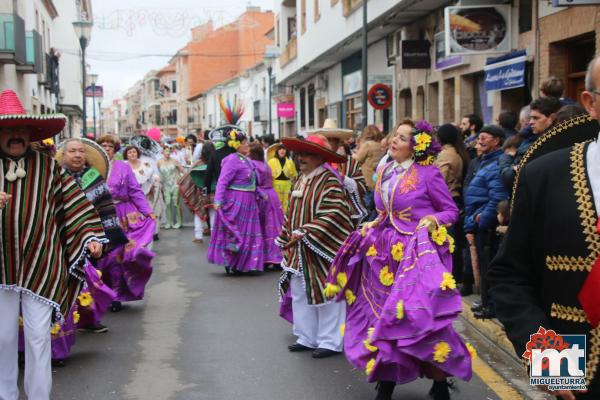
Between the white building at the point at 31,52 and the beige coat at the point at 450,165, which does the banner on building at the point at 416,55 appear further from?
the white building at the point at 31,52

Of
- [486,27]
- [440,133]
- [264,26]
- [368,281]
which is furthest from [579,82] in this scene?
Answer: [264,26]

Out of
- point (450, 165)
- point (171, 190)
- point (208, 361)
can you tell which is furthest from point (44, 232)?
point (171, 190)

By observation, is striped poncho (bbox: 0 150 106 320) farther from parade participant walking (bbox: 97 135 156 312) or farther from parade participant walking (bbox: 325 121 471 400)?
parade participant walking (bbox: 97 135 156 312)

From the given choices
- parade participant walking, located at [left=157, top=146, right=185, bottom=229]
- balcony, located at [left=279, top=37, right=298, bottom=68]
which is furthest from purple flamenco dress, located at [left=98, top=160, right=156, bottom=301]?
balcony, located at [left=279, top=37, right=298, bottom=68]

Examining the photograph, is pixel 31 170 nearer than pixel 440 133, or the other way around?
pixel 31 170

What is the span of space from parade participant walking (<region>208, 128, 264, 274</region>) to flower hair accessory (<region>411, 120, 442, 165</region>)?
229 inches

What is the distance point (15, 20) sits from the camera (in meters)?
25.8

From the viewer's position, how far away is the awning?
13.6m

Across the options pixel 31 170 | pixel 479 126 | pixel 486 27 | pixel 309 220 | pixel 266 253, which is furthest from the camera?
pixel 486 27

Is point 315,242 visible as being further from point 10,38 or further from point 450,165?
point 10,38

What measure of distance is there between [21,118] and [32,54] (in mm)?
26092

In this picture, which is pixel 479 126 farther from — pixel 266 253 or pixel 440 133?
pixel 266 253

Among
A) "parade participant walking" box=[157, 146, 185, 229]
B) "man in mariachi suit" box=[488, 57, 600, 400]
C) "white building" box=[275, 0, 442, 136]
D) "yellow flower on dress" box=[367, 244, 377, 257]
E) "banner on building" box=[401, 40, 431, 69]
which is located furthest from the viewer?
"white building" box=[275, 0, 442, 136]

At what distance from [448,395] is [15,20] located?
77.7ft
